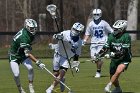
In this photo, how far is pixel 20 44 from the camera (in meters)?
14.0

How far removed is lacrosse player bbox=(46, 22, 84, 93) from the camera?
1457 cm

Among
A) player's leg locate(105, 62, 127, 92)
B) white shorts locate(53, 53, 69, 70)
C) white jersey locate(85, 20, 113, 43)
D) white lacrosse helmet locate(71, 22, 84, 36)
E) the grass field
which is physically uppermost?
white lacrosse helmet locate(71, 22, 84, 36)

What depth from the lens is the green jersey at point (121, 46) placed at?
566 inches

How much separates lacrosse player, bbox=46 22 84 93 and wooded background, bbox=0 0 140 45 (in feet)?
84.2

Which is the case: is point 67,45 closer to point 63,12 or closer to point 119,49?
point 119,49

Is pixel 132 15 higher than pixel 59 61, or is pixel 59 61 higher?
pixel 59 61

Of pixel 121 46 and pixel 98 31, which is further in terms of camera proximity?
pixel 98 31

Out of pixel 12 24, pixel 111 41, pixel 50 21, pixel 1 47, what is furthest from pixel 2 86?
pixel 12 24

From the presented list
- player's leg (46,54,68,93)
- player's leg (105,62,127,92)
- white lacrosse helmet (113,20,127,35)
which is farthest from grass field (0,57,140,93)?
white lacrosse helmet (113,20,127,35)

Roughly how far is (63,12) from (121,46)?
3247cm

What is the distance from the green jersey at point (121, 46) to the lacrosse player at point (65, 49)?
0.77 meters

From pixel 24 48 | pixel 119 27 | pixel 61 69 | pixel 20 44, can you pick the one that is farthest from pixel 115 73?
pixel 20 44

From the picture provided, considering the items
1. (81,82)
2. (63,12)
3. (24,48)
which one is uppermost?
(24,48)

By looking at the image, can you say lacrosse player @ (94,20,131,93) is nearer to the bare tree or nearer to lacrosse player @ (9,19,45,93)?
lacrosse player @ (9,19,45,93)
